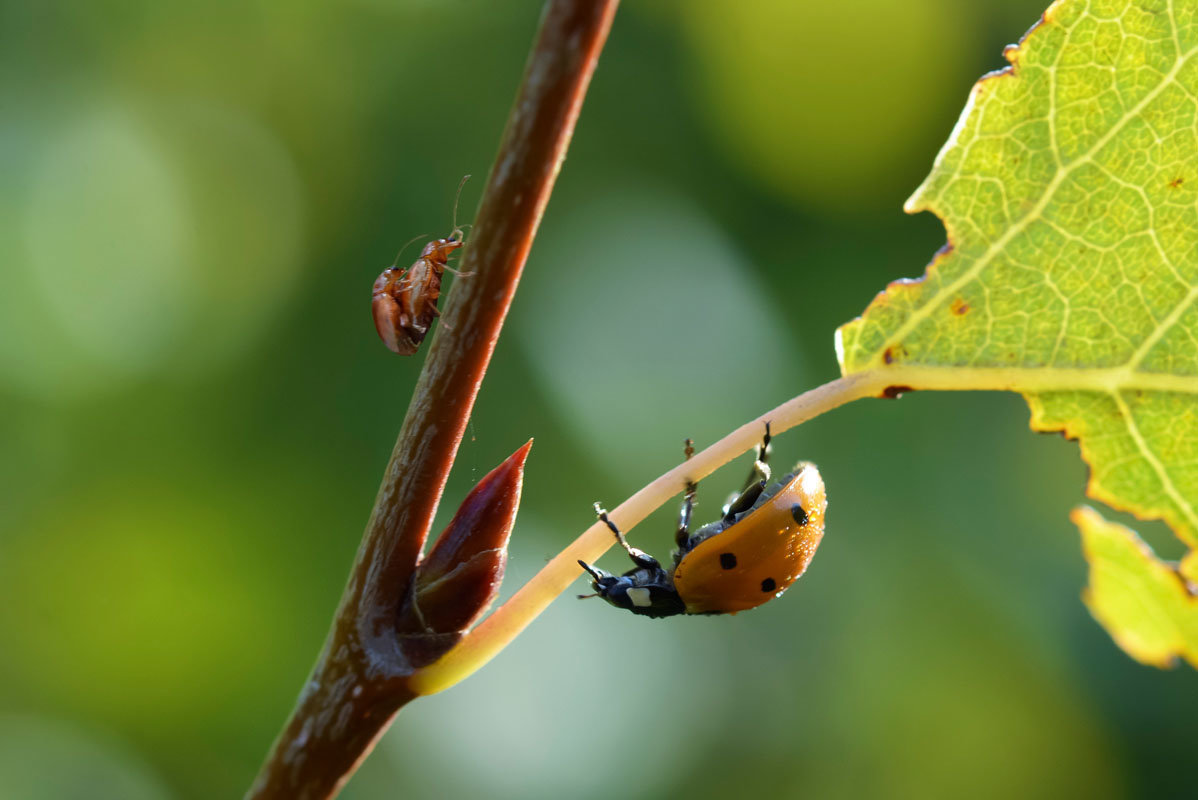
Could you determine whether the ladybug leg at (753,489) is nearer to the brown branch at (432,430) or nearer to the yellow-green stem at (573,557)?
the yellow-green stem at (573,557)

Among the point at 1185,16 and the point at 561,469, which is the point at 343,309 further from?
the point at 1185,16

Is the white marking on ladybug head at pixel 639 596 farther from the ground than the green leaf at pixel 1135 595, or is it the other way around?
the green leaf at pixel 1135 595

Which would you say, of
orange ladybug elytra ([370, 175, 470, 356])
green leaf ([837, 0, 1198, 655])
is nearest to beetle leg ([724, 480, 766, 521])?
orange ladybug elytra ([370, 175, 470, 356])

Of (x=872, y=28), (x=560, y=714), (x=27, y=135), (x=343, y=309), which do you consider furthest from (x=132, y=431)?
(x=872, y=28)

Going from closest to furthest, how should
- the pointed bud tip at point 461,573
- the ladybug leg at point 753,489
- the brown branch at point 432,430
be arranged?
the brown branch at point 432,430
the pointed bud tip at point 461,573
the ladybug leg at point 753,489

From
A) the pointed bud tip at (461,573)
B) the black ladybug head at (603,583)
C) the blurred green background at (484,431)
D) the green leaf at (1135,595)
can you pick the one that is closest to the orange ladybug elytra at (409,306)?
the black ladybug head at (603,583)

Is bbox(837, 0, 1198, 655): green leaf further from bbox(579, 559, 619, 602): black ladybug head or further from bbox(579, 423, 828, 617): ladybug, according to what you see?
bbox(579, 559, 619, 602): black ladybug head

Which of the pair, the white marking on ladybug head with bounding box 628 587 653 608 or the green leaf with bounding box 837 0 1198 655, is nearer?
the green leaf with bounding box 837 0 1198 655
